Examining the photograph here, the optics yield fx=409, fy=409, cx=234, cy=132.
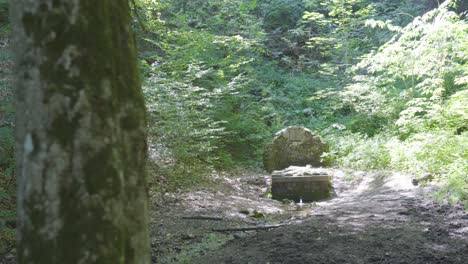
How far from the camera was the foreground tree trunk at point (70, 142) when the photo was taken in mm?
1696

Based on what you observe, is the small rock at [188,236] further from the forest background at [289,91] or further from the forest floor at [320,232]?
the forest background at [289,91]

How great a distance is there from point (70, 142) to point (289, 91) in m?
17.2

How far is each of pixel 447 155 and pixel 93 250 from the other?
21.8 ft

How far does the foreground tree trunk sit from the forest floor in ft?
7.39

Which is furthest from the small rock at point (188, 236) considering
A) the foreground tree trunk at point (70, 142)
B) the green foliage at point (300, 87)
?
the foreground tree trunk at point (70, 142)

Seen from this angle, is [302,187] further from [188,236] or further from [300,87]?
[300,87]

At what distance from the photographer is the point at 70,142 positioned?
67.9 inches

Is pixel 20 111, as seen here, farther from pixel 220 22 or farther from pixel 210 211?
pixel 220 22

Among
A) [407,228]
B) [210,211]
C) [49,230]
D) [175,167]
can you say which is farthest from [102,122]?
[175,167]

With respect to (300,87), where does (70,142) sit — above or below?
above

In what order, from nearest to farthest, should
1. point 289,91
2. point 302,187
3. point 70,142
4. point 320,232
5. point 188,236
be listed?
point 70,142, point 320,232, point 188,236, point 302,187, point 289,91

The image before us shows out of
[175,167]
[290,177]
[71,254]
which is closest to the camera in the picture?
[71,254]

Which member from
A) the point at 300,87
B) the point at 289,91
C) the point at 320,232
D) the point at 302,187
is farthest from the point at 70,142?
the point at 300,87

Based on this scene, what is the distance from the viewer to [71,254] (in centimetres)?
167
